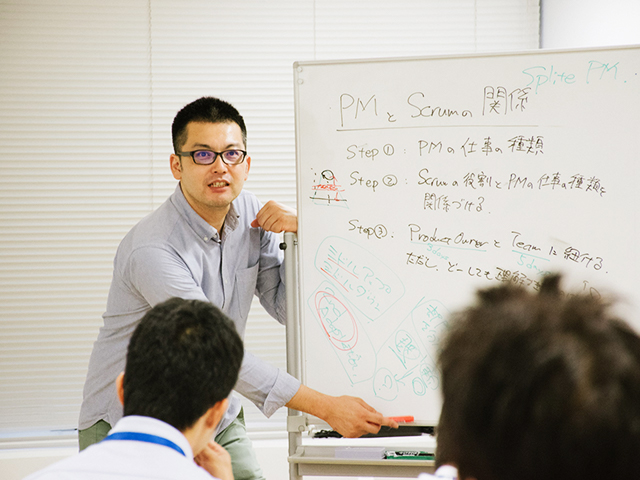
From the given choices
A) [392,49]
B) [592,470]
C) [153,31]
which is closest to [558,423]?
[592,470]

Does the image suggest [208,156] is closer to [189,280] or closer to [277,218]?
[277,218]

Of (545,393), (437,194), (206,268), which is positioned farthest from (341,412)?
(545,393)

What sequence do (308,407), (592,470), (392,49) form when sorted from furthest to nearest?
1. (392,49)
2. (308,407)
3. (592,470)

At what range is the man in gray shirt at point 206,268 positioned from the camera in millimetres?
1705

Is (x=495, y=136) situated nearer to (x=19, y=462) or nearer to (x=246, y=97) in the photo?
(x=246, y=97)

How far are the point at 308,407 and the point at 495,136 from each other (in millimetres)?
1077

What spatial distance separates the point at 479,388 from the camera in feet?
1.47

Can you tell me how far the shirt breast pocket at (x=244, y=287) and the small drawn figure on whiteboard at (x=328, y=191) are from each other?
379 millimetres

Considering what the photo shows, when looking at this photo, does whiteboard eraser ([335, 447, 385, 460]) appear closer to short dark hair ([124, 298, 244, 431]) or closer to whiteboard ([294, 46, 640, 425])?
whiteboard ([294, 46, 640, 425])

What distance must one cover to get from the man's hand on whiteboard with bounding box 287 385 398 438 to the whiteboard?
0.16ft

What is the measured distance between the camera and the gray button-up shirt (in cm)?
169

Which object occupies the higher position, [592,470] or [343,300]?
[592,470]

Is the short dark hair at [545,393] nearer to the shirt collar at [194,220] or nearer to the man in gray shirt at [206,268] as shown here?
the man in gray shirt at [206,268]

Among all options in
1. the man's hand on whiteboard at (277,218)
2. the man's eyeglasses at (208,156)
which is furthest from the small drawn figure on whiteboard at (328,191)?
the man's eyeglasses at (208,156)
